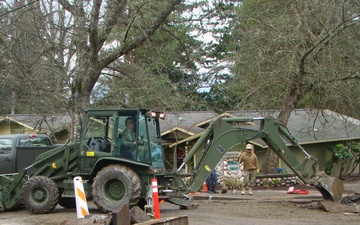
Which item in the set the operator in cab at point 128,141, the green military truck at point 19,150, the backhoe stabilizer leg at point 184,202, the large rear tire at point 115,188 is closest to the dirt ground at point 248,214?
the backhoe stabilizer leg at point 184,202

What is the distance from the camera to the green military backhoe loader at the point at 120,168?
13.0m

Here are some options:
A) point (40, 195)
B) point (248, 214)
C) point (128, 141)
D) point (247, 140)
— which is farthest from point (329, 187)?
point (40, 195)

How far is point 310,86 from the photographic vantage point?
20.6m

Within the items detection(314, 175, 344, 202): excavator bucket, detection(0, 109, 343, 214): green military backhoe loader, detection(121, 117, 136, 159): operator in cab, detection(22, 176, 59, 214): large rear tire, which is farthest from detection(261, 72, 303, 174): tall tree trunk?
detection(22, 176, 59, 214): large rear tire

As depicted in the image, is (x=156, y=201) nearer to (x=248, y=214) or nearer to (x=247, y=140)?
(x=248, y=214)

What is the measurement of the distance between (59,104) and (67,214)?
6.55 m

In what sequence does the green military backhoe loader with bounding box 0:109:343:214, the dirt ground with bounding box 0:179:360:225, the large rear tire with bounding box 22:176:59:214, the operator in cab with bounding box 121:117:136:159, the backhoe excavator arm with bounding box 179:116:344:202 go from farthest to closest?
the backhoe excavator arm with bounding box 179:116:344:202
the large rear tire with bounding box 22:176:59:214
the operator in cab with bounding box 121:117:136:159
the green military backhoe loader with bounding box 0:109:343:214
the dirt ground with bounding box 0:179:360:225

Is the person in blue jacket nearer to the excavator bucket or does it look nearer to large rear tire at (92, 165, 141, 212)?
the excavator bucket

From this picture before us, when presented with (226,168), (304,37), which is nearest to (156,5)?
(304,37)

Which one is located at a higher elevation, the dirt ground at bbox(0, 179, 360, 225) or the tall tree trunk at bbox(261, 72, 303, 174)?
the tall tree trunk at bbox(261, 72, 303, 174)

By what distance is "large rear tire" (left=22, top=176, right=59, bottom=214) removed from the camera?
13508 millimetres

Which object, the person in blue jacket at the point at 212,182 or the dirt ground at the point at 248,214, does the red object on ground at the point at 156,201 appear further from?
the person in blue jacket at the point at 212,182

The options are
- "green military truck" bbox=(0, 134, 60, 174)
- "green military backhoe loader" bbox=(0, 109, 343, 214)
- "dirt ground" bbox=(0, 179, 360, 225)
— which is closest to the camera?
"dirt ground" bbox=(0, 179, 360, 225)

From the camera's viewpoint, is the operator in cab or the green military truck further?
the green military truck
